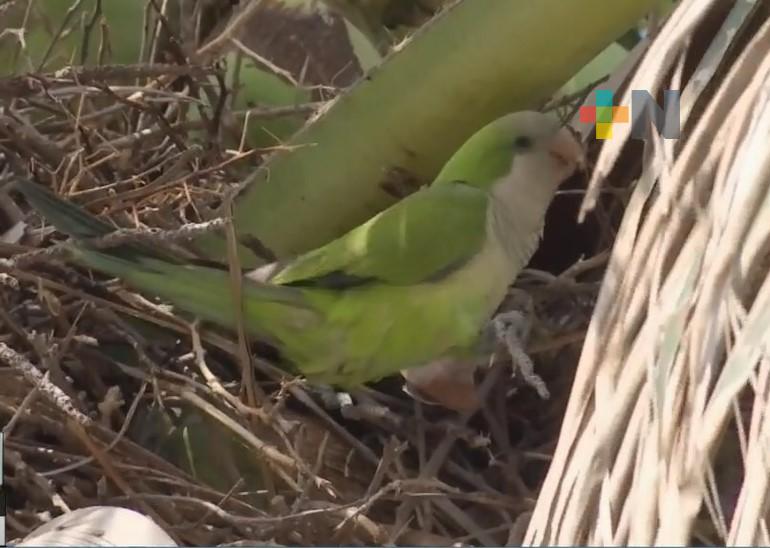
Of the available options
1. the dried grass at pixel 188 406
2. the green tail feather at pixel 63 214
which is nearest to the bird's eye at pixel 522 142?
the dried grass at pixel 188 406

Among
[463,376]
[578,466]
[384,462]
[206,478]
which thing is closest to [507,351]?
[463,376]

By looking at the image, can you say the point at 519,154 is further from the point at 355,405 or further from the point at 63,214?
the point at 63,214

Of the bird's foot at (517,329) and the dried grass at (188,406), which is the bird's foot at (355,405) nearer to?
the dried grass at (188,406)

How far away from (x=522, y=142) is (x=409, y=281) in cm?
16

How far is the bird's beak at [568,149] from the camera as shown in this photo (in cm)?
97

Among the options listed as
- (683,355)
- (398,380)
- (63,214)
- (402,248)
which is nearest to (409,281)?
(402,248)

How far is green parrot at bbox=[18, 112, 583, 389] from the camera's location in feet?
3.06

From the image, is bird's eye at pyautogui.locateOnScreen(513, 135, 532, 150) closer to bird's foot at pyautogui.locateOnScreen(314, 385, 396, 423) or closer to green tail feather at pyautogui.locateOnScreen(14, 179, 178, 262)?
bird's foot at pyautogui.locateOnScreen(314, 385, 396, 423)

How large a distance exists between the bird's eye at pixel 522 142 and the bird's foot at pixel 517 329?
0.14 m

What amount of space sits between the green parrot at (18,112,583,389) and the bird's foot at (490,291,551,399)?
0.02 metres

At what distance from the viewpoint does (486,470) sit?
3.17ft

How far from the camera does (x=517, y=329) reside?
925mm

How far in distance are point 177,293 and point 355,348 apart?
0.16 m

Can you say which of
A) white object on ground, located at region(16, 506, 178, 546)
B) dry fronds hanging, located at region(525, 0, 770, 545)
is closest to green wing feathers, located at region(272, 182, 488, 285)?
dry fronds hanging, located at region(525, 0, 770, 545)
